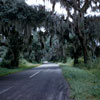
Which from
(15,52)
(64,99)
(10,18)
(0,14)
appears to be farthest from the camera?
(15,52)

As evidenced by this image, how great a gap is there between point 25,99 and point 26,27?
1079cm

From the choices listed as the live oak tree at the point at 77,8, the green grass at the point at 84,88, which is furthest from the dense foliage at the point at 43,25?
the green grass at the point at 84,88

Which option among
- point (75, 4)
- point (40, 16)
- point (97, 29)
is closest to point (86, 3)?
point (75, 4)

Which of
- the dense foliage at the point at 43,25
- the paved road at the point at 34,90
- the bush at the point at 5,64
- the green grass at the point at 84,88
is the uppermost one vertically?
the dense foliage at the point at 43,25

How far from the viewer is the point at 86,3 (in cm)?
1781

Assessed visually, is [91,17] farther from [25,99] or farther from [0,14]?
[25,99]

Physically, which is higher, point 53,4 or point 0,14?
point 53,4

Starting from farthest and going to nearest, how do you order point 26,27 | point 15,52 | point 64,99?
point 15,52, point 26,27, point 64,99

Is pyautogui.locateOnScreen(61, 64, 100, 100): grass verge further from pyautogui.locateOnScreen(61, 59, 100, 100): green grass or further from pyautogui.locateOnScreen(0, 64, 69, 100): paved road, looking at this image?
pyautogui.locateOnScreen(0, 64, 69, 100): paved road

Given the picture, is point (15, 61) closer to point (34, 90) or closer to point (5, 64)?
point (5, 64)

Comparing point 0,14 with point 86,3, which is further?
point 86,3

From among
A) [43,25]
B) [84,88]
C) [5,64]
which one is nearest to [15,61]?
[5,64]

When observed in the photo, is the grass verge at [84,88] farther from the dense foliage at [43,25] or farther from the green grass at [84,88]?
the dense foliage at [43,25]

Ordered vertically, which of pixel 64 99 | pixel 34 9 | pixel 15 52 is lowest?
pixel 64 99
